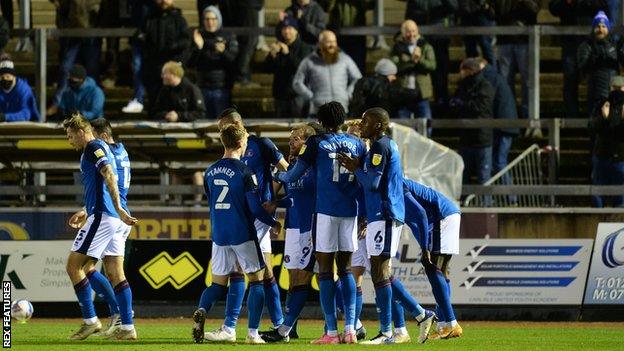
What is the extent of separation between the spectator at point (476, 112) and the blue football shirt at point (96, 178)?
7.02m

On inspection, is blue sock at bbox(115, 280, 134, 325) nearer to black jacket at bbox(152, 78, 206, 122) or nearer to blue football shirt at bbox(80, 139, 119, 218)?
blue football shirt at bbox(80, 139, 119, 218)

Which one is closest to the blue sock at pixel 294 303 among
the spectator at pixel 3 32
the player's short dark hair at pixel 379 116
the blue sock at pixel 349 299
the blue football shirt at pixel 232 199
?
the blue sock at pixel 349 299

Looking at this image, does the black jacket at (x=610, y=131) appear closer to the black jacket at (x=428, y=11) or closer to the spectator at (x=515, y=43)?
the spectator at (x=515, y=43)

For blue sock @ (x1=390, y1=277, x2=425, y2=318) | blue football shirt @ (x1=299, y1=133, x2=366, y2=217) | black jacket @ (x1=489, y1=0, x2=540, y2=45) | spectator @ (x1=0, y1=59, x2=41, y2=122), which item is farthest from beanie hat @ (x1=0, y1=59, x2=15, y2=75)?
blue sock @ (x1=390, y1=277, x2=425, y2=318)

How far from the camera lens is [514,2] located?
2297 cm

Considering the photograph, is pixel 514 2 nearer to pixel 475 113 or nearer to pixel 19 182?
pixel 475 113

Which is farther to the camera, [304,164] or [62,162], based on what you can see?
[62,162]

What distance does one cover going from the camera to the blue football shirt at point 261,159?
15.8m

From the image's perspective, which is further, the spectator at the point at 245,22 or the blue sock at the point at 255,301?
the spectator at the point at 245,22

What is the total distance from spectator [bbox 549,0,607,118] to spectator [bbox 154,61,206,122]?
17.6 feet

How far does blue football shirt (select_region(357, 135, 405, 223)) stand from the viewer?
14.8m

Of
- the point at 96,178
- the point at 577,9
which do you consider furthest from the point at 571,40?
the point at 96,178

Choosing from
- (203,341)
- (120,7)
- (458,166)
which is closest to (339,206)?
(203,341)

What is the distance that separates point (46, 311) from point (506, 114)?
690 cm
